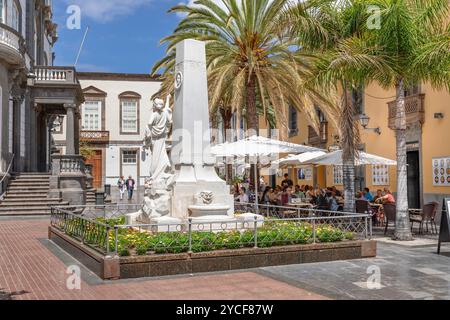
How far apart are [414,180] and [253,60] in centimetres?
865

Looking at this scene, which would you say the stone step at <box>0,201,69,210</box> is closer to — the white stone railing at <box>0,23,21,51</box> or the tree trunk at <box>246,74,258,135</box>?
the white stone railing at <box>0,23,21,51</box>

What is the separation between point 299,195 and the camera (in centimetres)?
1978

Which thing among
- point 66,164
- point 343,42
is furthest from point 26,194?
point 343,42

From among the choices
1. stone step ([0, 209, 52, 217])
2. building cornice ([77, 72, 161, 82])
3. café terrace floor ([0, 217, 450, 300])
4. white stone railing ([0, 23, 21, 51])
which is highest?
building cornice ([77, 72, 161, 82])

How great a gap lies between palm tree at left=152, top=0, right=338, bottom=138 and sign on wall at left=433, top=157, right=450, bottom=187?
14.2ft

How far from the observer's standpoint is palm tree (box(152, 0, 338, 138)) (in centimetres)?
1692

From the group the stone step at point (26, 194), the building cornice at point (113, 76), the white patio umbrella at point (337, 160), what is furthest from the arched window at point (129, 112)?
the white patio umbrella at point (337, 160)

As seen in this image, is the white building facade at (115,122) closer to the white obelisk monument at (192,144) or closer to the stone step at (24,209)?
the stone step at (24,209)

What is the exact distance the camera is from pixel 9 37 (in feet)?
72.3

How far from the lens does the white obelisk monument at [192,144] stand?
1078 cm

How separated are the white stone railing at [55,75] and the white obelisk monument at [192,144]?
16576 mm

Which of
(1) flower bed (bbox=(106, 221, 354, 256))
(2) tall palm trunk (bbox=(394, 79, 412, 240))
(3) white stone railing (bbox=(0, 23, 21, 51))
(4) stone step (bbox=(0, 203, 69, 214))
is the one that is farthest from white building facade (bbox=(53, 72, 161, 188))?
(1) flower bed (bbox=(106, 221, 354, 256))
